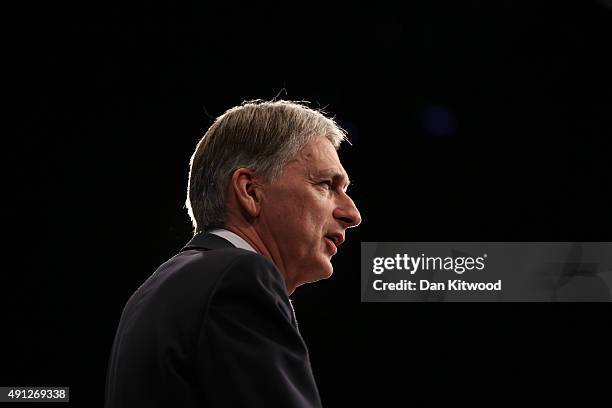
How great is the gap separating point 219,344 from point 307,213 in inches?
13.7

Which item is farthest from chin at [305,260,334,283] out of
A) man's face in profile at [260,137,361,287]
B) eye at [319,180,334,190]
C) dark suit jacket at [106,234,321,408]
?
dark suit jacket at [106,234,321,408]

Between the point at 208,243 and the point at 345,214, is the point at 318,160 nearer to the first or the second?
the point at 345,214

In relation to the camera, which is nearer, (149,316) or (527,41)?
(149,316)

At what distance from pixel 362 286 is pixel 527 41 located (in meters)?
1.27

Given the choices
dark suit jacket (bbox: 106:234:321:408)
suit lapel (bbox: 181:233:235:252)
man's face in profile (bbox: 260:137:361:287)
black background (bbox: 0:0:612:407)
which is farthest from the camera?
black background (bbox: 0:0:612:407)

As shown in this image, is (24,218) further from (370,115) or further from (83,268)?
(370,115)

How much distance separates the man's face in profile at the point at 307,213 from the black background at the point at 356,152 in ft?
6.59

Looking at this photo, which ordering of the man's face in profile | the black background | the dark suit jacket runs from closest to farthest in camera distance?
the dark suit jacket, the man's face in profile, the black background

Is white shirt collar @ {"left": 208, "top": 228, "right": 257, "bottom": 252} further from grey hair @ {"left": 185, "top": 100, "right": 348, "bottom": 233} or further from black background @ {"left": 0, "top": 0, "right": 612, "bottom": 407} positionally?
black background @ {"left": 0, "top": 0, "right": 612, "bottom": 407}

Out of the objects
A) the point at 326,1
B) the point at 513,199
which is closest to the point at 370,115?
the point at 326,1

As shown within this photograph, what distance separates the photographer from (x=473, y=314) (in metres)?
3.12

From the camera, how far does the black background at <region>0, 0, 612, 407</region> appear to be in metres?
3.09

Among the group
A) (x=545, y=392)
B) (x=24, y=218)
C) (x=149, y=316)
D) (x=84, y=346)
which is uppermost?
(x=24, y=218)

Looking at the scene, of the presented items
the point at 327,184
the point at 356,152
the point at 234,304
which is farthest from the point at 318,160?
the point at 356,152
